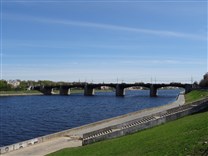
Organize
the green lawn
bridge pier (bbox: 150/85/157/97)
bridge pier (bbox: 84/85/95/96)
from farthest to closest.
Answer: bridge pier (bbox: 84/85/95/96), bridge pier (bbox: 150/85/157/97), the green lawn

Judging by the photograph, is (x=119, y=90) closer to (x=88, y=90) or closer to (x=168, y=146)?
(x=88, y=90)

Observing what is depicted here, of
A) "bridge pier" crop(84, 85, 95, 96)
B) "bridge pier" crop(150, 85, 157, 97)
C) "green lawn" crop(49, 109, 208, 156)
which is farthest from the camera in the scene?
"bridge pier" crop(84, 85, 95, 96)

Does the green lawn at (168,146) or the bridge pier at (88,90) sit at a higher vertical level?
the bridge pier at (88,90)

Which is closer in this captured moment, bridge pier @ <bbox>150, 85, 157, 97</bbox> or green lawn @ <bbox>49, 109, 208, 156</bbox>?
green lawn @ <bbox>49, 109, 208, 156</bbox>

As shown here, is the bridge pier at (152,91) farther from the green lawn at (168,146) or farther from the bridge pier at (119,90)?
the green lawn at (168,146)

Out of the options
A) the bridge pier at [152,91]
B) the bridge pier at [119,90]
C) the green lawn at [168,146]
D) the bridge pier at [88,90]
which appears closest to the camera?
the green lawn at [168,146]

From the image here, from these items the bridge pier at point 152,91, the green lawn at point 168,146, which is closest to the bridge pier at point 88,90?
the bridge pier at point 152,91

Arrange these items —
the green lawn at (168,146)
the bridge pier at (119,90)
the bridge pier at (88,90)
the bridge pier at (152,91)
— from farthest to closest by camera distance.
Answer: the bridge pier at (88,90)
the bridge pier at (119,90)
the bridge pier at (152,91)
the green lawn at (168,146)

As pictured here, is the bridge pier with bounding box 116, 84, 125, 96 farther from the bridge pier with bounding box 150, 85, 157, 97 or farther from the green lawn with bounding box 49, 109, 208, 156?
the green lawn with bounding box 49, 109, 208, 156

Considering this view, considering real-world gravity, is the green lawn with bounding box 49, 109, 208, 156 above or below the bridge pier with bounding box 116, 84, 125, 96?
below

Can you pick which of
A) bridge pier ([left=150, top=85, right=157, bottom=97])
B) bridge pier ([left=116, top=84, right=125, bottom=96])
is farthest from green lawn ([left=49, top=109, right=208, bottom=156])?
bridge pier ([left=116, top=84, right=125, bottom=96])

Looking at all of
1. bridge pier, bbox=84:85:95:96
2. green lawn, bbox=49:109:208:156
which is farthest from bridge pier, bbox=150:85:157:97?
green lawn, bbox=49:109:208:156

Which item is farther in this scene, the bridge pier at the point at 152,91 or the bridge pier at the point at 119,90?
the bridge pier at the point at 119,90

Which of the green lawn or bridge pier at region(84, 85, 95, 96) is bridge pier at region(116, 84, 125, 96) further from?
the green lawn
